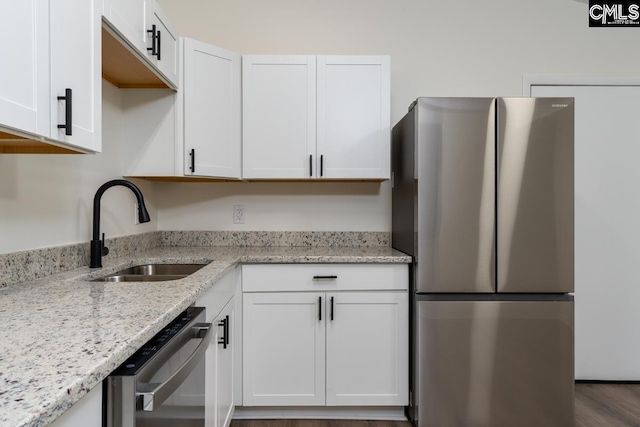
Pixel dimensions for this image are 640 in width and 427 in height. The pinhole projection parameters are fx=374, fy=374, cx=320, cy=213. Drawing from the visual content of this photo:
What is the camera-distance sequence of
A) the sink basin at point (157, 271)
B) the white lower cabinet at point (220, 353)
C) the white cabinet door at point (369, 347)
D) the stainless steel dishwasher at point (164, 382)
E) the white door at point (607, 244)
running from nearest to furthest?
the stainless steel dishwasher at point (164, 382)
the white lower cabinet at point (220, 353)
the sink basin at point (157, 271)
the white cabinet door at point (369, 347)
the white door at point (607, 244)

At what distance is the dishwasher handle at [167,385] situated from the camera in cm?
74

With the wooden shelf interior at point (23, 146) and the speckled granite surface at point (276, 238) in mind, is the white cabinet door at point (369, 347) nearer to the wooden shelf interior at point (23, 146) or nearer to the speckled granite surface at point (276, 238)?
the speckled granite surface at point (276, 238)

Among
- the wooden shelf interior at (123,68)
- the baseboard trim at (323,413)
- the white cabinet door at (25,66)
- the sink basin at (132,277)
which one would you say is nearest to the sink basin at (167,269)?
the sink basin at (132,277)

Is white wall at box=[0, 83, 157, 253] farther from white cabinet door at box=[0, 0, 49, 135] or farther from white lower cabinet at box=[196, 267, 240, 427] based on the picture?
white lower cabinet at box=[196, 267, 240, 427]

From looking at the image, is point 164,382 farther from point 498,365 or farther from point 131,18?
point 498,365

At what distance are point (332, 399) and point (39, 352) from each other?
64.3 inches

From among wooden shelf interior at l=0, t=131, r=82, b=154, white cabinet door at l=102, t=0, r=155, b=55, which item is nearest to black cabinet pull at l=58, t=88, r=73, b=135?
wooden shelf interior at l=0, t=131, r=82, b=154

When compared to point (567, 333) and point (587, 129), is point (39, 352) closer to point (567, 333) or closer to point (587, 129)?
point (567, 333)

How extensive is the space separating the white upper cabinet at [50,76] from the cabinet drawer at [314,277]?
1.04 meters

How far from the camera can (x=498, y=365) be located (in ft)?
5.94

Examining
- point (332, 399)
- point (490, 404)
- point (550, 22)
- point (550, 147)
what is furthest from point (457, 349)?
point (550, 22)

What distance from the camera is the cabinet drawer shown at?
199 centimetres

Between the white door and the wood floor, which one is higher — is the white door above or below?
above

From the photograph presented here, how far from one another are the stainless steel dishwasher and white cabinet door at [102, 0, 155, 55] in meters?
1.06
